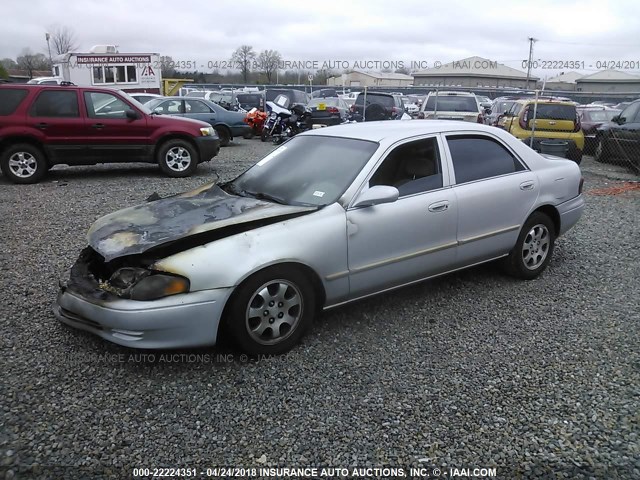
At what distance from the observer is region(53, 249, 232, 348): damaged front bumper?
2.99m

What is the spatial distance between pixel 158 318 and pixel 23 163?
291 inches

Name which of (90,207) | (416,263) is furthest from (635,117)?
(90,207)

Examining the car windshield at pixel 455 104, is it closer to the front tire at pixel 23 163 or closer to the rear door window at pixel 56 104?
the rear door window at pixel 56 104

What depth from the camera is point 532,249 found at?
4785mm

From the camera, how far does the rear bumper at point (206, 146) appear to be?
1002cm

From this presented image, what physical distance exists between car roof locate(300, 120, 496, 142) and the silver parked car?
2 cm

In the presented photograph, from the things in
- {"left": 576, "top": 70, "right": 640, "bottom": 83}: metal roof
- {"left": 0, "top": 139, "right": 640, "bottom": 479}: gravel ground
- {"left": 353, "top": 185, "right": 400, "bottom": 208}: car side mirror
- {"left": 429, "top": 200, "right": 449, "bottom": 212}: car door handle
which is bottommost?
{"left": 0, "top": 139, "right": 640, "bottom": 479}: gravel ground

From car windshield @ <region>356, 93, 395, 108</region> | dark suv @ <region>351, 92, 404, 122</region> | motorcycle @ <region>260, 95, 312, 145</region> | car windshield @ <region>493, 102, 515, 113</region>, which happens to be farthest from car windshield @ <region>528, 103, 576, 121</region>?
motorcycle @ <region>260, 95, 312, 145</region>

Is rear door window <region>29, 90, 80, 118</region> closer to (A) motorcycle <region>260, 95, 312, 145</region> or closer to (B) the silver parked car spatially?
(B) the silver parked car

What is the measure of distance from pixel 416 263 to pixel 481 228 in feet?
2.47

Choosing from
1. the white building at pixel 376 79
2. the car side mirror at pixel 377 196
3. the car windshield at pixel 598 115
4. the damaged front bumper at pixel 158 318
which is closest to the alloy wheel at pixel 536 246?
the car side mirror at pixel 377 196

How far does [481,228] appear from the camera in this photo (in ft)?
14.1

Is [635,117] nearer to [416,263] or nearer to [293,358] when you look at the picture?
[416,263]

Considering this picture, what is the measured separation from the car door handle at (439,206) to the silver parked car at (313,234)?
12 millimetres
